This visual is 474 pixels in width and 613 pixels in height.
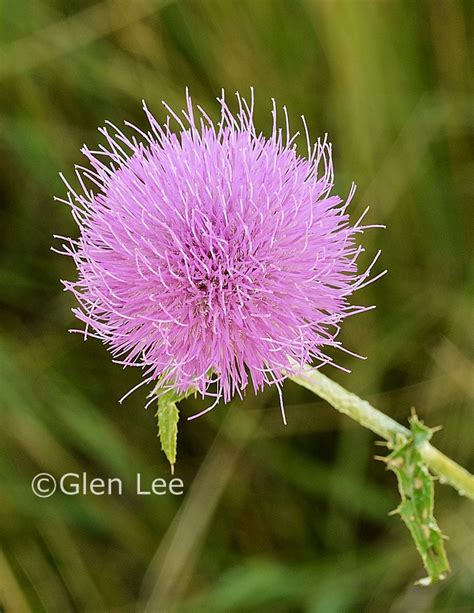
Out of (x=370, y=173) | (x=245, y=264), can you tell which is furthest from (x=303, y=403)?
(x=245, y=264)

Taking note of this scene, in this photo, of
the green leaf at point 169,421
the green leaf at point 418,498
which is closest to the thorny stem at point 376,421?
the green leaf at point 418,498

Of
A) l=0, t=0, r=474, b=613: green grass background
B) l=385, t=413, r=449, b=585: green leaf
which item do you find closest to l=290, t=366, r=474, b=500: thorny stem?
l=385, t=413, r=449, b=585: green leaf

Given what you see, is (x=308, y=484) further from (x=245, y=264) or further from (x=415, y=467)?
(x=245, y=264)

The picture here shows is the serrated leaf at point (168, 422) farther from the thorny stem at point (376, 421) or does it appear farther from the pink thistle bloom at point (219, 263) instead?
the thorny stem at point (376, 421)

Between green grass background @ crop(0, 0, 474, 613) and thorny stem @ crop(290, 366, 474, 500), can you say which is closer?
thorny stem @ crop(290, 366, 474, 500)

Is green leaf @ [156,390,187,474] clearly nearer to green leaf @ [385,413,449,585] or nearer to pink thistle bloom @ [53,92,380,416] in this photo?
pink thistle bloom @ [53,92,380,416]
